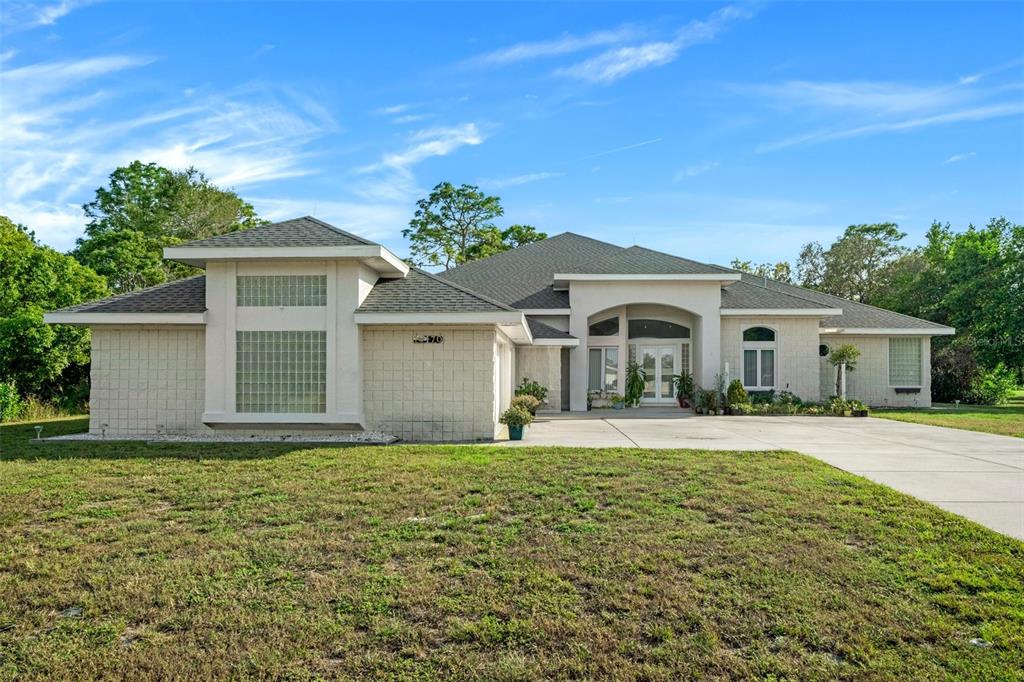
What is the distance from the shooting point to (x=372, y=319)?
1334 cm

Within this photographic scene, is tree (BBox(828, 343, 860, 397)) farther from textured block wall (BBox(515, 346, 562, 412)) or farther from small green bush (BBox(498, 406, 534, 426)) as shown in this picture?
small green bush (BBox(498, 406, 534, 426))

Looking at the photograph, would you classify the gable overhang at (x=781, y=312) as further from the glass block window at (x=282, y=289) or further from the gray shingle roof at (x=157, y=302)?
the gray shingle roof at (x=157, y=302)

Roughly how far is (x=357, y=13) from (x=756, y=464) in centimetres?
1158

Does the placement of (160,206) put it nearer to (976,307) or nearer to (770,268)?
(976,307)

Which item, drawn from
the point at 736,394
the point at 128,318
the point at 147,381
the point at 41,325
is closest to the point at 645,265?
the point at 736,394

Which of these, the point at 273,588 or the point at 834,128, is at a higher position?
the point at 834,128

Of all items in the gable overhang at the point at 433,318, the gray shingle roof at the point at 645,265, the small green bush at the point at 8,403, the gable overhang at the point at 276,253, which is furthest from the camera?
the gray shingle roof at the point at 645,265

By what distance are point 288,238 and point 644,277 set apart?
13233 mm

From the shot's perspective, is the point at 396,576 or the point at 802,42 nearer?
the point at 396,576

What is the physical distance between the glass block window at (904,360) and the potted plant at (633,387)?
1043 centimetres

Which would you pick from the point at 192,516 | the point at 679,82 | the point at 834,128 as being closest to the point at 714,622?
the point at 192,516

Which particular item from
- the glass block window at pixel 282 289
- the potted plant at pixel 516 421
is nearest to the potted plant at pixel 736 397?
the potted plant at pixel 516 421

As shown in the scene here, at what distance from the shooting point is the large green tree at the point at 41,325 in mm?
20891

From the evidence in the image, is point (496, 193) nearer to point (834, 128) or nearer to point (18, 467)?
point (834, 128)
